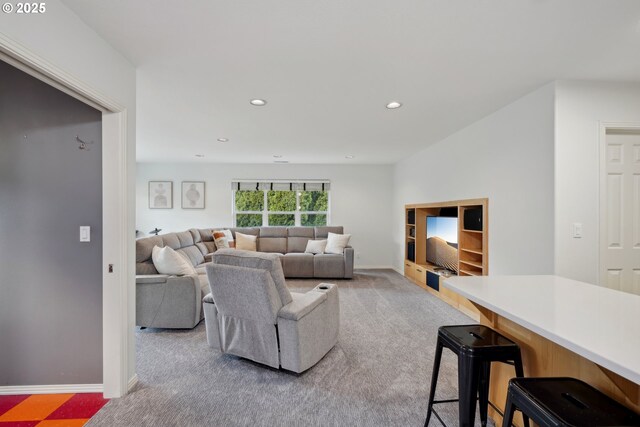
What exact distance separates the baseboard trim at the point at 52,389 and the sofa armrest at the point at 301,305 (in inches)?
53.2

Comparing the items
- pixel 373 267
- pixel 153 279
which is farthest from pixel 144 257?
pixel 373 267

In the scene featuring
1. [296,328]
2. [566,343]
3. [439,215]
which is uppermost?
[439,215]

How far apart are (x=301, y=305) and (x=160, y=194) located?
220 inches

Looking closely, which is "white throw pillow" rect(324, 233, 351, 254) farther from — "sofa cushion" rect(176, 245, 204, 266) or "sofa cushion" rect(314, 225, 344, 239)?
"sofa cushion" rect(176, 245, 204, 266)

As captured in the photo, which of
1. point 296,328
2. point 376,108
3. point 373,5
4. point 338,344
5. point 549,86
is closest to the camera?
point 373,5

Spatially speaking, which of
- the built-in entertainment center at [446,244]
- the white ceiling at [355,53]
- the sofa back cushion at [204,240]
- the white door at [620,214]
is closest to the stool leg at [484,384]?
→ the white door at [620,214]

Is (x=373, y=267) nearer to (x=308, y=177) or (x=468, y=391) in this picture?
(x=308, y=177)

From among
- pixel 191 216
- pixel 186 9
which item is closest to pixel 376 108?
pixel 186 9

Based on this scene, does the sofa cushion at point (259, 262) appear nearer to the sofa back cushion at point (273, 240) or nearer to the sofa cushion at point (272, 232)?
the sofa back cushion at point (273, 240)

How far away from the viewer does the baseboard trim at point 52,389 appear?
2068 millimetres

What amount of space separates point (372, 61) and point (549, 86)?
1.57 metres

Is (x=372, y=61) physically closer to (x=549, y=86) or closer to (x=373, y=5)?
(x=373, y=5)

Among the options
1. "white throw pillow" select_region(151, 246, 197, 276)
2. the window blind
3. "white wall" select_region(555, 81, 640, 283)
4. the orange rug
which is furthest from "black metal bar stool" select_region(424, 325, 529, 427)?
the window blind

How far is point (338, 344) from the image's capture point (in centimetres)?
287
